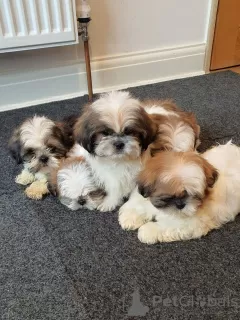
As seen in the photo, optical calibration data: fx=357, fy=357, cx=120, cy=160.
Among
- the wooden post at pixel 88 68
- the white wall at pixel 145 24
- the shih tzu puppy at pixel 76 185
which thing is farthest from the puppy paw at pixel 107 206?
the white wall at pixel 145 24

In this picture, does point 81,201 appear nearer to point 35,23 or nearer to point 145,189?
point 145,189

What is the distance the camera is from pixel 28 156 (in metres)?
1.37

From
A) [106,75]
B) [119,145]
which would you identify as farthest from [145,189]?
[106,75]

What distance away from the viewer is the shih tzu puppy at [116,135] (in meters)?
1.12

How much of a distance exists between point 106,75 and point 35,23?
1.86ft

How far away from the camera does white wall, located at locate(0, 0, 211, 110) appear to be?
2072mm

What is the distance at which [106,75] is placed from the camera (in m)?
2.25

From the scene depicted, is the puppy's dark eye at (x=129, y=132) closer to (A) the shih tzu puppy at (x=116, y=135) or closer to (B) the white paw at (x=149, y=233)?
(A) the shih tzu puppy at (x=116, y=135)

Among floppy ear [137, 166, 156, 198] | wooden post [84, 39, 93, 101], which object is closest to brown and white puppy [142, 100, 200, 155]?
floppy ear [137, 166, 156, 198]

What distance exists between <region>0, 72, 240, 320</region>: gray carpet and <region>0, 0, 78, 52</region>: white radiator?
82 cm

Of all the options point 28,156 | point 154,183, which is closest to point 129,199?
point 154,183

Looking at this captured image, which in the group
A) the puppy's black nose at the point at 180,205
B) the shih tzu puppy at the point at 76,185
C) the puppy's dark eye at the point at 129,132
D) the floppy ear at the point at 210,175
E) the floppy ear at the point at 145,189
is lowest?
the shih tzu puppy at the point at 76,185

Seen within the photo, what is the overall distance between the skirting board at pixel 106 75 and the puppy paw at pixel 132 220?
116cm

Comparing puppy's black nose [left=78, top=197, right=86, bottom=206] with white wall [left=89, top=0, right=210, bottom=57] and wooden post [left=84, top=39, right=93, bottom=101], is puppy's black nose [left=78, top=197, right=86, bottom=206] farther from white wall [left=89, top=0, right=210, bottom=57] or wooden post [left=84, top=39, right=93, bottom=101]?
white wall [left=89, top=0, right=210, bottom=57]
